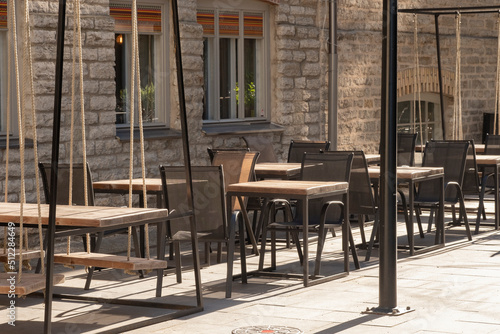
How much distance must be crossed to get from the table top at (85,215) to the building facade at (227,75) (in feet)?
9.73

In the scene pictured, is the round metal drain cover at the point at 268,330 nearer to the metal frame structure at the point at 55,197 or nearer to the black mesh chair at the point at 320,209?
the metal frame structure at the point at 55,197

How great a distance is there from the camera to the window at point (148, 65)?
11547mm

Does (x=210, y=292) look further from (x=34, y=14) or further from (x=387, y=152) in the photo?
(x=34, y=14)

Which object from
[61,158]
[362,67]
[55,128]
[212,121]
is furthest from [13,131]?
[362,67]

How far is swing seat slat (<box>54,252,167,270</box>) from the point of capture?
605 centimetres

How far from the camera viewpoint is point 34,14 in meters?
10.0

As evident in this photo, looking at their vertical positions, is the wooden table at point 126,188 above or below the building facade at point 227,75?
below

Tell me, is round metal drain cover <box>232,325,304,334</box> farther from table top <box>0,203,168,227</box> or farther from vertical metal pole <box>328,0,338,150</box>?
vertical metal pole <box>328,0,338,150</box>

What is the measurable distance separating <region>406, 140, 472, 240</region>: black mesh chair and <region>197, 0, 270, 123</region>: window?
11.6 ft

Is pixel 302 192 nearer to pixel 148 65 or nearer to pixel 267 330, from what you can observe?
pixel 267 330

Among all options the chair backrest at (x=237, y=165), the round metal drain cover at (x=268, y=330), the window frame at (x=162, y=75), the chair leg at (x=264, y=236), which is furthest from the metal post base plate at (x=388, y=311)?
the window frame at (x=162, y=75)

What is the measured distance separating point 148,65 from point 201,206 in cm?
494

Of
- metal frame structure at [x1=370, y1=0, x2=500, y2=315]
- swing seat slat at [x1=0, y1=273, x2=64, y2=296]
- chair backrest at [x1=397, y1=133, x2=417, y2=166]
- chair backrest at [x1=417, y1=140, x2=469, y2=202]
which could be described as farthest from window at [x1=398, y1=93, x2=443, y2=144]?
swing seat slat at [x1=0, y1=273, x2=64, y2=296]

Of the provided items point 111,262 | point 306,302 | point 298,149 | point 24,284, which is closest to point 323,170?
point 306,302
